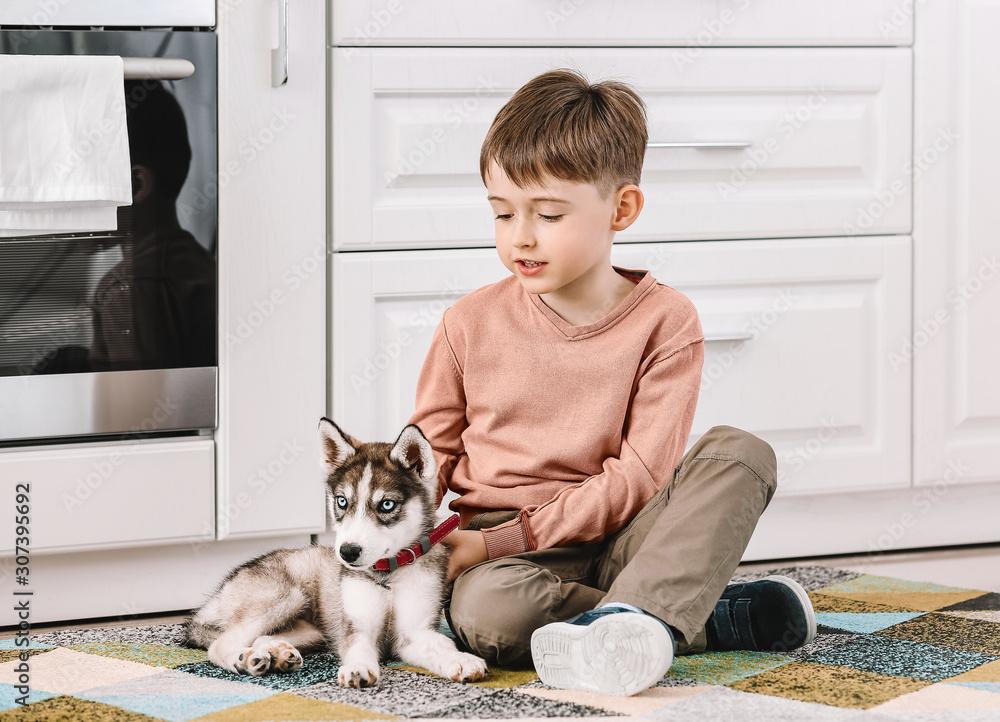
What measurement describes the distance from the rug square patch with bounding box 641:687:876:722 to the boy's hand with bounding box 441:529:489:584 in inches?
13.1

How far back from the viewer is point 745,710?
43.9 inches

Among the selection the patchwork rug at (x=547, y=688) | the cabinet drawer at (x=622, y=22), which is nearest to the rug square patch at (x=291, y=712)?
the patchwork rug at (x=547, y=688)

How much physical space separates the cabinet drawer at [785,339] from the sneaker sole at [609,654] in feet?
2.11

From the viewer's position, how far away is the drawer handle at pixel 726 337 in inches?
71.8

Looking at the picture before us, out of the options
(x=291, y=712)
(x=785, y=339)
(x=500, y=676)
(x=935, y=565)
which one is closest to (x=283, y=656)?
(x=291, y=712)

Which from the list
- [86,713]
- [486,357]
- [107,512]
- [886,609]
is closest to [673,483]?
[486,357]

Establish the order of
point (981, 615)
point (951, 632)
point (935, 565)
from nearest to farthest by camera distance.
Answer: point (951, 632), point (981, 615), point (935, 565)

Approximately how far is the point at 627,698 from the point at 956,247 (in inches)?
45.6

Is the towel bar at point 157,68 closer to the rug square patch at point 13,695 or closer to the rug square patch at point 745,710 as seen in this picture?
the rug square patch at point 13,695

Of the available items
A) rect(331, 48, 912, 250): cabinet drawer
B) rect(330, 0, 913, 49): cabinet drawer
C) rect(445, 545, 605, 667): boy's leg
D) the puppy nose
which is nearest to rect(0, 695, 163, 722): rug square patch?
the puppy nose

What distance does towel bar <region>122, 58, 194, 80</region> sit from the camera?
155 cm

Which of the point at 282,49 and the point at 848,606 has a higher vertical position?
the point at 282,49

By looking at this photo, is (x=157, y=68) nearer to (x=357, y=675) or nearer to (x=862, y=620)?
(x=357, y=675)

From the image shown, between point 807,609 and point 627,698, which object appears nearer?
point 627,698
